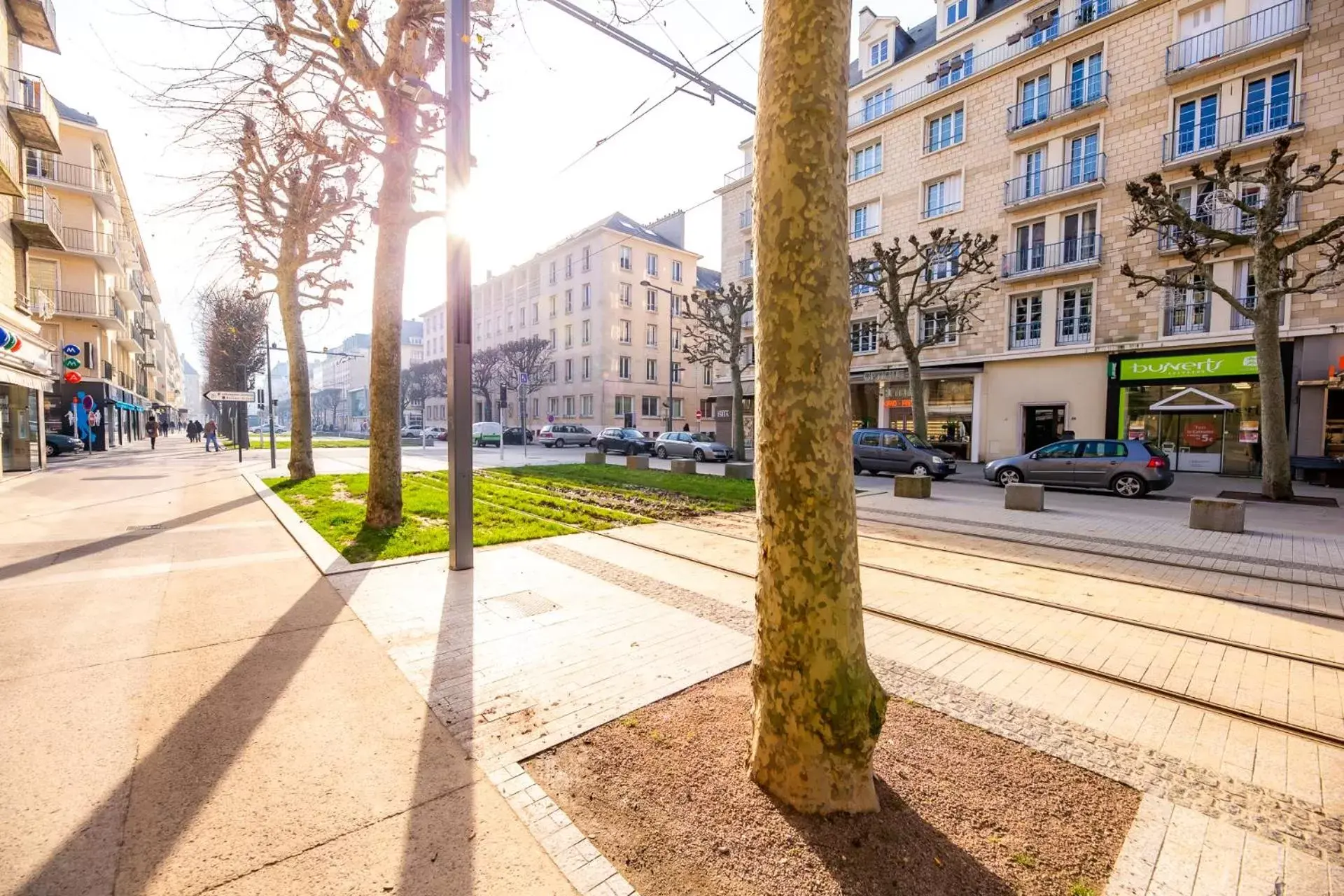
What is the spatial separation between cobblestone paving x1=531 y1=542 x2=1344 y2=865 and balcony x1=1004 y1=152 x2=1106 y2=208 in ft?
85.1

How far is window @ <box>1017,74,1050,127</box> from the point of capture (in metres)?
23.8

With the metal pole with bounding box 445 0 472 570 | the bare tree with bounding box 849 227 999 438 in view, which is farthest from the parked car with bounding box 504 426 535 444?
the metal pole with bounding box 445 0 472 570

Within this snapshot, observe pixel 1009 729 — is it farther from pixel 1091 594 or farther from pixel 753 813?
pixel 1091 594

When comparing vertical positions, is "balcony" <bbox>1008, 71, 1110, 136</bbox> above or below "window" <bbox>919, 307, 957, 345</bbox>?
above

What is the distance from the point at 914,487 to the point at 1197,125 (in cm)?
1891

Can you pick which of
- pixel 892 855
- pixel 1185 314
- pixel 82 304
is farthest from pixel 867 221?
pixel 82 304

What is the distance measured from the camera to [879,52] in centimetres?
3019

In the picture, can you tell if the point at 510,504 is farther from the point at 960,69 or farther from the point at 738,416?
the point at 960,69

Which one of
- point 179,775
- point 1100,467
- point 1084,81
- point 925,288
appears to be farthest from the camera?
point 925,288

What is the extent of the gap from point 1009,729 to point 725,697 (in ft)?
4.99

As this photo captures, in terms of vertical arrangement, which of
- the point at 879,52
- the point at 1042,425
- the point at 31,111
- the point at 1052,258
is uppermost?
the point at 879,52

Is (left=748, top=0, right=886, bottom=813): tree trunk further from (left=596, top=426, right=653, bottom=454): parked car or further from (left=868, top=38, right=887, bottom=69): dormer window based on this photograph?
(left=868, top=38, right=887, bottom=69): dormer window

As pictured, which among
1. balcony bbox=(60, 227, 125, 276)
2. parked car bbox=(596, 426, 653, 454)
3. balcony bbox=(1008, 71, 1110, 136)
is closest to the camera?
balcony bbox=(1008, 71, 1110, 136)

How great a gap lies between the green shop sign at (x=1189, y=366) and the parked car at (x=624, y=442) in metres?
20.7
